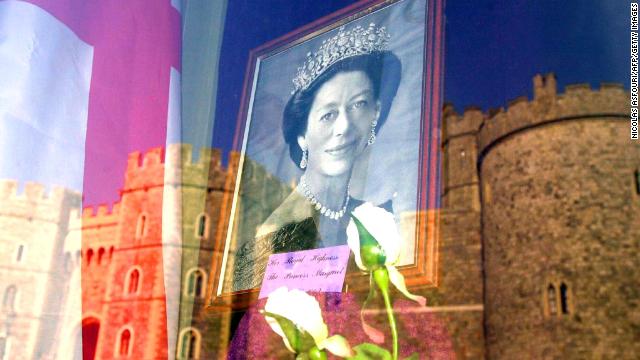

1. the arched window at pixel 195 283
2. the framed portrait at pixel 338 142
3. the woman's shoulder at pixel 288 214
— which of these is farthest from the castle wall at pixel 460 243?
the arched window at pixel 195 283

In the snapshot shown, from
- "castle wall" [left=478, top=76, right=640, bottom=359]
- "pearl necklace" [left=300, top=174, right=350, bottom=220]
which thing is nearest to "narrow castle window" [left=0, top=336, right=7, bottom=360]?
"pearl necklace" [left=300, top=174, right=350, bottom=220]

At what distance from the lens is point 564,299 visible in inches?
99.6

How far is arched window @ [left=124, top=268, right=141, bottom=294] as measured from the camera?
190cm

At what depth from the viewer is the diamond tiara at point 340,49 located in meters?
1.88

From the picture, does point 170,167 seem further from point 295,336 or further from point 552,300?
point 552,300

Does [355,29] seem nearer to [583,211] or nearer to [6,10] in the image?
[6,10]

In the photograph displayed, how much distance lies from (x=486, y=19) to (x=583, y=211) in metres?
1.10

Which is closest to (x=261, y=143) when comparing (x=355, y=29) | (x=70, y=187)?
(x=355, y=29)

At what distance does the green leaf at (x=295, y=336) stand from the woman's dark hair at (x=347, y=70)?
1249 mm

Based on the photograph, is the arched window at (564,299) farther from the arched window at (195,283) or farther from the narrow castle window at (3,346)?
the narrow castle window at (3,346)

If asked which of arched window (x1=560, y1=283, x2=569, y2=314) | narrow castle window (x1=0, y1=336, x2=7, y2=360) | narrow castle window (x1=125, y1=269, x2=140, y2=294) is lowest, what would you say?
narrow castle window (x1=0, y1=336, x2=7, y2=360)

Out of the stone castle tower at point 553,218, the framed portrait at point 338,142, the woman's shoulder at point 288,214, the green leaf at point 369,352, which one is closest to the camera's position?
the green leaf at point 369,352

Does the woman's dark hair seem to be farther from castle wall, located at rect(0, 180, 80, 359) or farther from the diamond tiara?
castle wall, located at rect(0, 180, 80, 359)

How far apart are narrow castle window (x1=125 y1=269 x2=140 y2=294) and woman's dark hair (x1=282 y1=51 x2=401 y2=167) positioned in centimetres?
63
